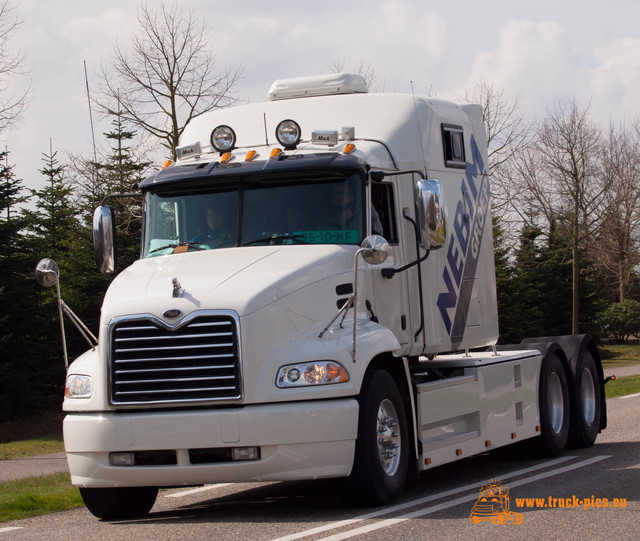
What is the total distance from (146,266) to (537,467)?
192 inches

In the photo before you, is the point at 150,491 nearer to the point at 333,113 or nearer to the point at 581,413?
the point at 333,113

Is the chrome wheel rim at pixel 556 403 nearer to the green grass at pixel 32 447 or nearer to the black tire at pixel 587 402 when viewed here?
the black tire at pixel 587 402

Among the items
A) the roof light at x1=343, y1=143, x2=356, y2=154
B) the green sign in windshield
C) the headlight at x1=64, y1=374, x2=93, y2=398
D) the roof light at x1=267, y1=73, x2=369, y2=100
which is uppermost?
the roof light at x1=267, y1=73, x2=369, y2=100

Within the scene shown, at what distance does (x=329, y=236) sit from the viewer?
906 centimetres

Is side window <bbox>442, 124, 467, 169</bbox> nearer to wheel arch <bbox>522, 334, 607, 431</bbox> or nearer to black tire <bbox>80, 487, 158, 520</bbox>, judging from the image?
wheel arch <bbox>522, 334, 607, 431</bbox>

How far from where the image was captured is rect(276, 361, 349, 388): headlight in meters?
7.84

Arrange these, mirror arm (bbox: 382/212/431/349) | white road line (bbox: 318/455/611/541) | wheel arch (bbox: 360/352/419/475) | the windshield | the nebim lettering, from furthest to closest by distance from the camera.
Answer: the nebim lettering
mirror arm (bbox: 382/212/431/349)
the windshield
wheel arch (bbox: 360/352/419/475)
white road line (bbox: 318/455/611/541)

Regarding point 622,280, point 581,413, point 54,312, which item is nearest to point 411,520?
point 581,413

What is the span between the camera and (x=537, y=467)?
11.1m

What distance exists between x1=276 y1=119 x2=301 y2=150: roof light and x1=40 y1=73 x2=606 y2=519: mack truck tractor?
0.01m

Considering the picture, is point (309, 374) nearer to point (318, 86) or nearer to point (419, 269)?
point (419, 269)

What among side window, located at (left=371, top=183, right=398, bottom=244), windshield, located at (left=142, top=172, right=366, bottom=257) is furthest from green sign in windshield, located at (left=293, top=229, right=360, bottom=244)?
side window, located at (left=371, top=183, right=398, bottom=244)

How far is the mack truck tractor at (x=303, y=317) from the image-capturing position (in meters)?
7.85

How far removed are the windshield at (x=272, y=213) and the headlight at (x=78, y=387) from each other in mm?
1547
